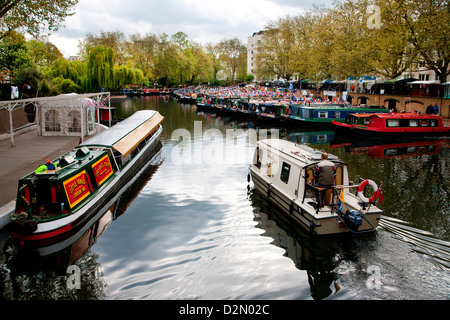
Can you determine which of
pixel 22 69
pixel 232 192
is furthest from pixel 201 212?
pixel 22 69

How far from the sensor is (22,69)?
41.1 meters

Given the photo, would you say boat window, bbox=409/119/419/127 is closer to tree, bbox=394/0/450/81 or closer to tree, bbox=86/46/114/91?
tree, bbox=394/0/450/81

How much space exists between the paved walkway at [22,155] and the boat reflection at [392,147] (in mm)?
21758

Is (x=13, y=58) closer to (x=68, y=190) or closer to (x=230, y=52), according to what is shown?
(x=68, y=190)

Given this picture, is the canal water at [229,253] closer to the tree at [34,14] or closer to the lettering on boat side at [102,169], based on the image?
the lettering on boat side at [102,169]

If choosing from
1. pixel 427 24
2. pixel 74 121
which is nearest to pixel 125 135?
pixel 74 121

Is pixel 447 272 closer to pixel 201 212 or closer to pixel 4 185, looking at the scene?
pixel 201 212

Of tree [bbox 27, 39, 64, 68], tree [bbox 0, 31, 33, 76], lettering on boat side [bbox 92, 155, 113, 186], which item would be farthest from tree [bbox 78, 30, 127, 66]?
lettering on boat side [bbox 92, 155, 113, 186]

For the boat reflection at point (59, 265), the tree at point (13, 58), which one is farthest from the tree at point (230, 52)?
the boat reflection at point (59, 265)

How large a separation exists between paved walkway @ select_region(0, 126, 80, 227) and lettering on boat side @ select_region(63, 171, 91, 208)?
7.69ft

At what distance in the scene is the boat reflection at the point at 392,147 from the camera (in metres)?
26.7

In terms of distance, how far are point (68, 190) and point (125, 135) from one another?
28.0ft
